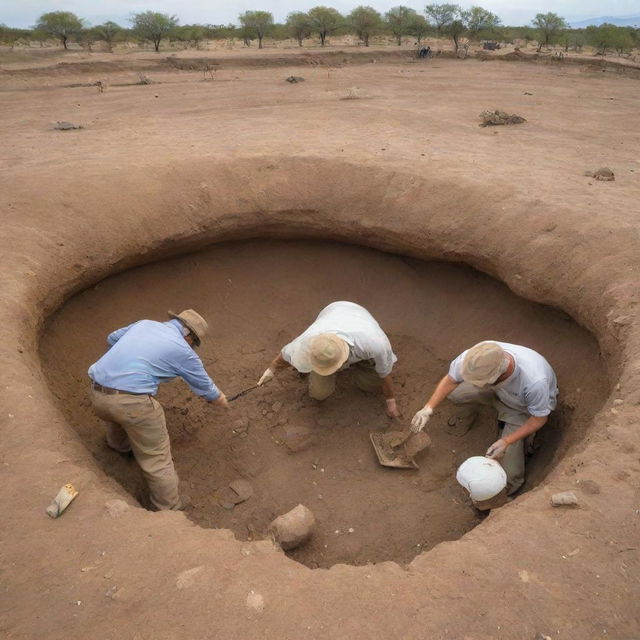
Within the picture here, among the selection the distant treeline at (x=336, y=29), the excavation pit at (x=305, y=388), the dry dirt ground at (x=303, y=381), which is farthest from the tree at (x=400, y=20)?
the excavation pit at (x=305, y=388)

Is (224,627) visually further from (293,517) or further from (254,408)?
(254,408)

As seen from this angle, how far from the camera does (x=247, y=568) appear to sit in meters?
2.24

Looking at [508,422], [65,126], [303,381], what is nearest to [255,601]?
[508,422]

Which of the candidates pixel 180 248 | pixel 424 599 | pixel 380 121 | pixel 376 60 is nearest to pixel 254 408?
pixel 180 248

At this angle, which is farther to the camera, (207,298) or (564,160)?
(564,160)

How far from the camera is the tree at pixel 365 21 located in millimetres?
25141

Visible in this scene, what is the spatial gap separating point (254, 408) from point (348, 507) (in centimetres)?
119

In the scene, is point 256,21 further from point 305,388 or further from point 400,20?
point 305,388

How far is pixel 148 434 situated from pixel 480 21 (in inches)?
1075

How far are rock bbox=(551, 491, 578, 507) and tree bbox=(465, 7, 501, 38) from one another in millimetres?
26922

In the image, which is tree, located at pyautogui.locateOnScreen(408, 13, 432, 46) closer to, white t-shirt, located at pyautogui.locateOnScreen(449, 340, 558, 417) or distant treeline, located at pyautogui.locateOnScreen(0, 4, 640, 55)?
distant treeline, located at pyautogui.locateOnScreen(0, 4, 640, 55)

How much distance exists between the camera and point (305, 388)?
452 centimetres

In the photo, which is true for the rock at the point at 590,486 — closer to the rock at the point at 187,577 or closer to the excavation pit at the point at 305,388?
the excavation pit at the point at 305,388

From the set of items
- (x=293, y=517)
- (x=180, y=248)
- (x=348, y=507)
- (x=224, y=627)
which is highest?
(x=180, y=248)
